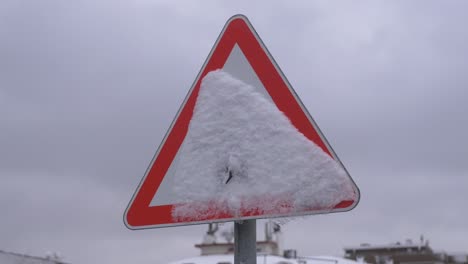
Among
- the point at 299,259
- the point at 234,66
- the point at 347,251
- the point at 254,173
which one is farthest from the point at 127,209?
the point at 347,251

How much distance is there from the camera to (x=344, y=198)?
6.55 feet

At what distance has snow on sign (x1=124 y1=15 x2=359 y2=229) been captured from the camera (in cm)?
204

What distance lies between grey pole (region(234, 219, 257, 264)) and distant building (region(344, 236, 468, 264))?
50.8m

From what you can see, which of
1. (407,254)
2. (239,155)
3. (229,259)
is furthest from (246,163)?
(407,254)

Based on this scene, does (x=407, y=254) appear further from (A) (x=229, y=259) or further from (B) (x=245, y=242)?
(B) (x=245, y=242)

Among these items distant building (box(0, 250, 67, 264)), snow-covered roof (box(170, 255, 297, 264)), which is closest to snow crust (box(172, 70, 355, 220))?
distant building (box(0, 250, 67, 264))

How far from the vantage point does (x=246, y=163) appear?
211 centimetres

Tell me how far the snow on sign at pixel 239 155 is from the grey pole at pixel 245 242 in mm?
59

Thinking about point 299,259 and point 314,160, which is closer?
point 314,160

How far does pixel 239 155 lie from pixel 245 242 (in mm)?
294

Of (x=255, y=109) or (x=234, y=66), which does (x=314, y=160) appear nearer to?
(x=255, y=109)

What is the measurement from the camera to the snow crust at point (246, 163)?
6.66ft

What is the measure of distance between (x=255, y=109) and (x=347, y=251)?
5943cm

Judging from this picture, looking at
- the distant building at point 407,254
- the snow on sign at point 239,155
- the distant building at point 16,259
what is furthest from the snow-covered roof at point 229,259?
the distant building at point 407,254
